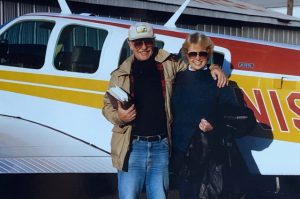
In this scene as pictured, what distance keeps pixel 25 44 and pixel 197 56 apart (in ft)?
9.01

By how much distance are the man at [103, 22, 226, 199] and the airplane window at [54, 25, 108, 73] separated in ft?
5.70

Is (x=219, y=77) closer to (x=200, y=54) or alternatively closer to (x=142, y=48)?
(x=200, y=54)

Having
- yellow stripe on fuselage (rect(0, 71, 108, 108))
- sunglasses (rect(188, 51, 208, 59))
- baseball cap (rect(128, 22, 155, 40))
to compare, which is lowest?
yellow stripe on fuselage (rect(0, 71, 108, 108))

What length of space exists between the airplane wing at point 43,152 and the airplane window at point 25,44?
586 millimetres

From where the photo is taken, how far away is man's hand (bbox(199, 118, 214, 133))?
4.45 m

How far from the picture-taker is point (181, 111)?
4449 mm

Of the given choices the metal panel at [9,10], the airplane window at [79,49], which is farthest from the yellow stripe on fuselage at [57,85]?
the metal panel at [9,10]

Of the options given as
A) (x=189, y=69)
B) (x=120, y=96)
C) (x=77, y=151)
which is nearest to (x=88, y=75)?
(x=77, y=151)

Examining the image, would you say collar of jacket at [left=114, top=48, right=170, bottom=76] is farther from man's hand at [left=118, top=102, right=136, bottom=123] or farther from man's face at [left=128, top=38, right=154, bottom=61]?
man's hand at [left=118, top=102, right=136, bottom=123]

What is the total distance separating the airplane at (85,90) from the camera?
541cm

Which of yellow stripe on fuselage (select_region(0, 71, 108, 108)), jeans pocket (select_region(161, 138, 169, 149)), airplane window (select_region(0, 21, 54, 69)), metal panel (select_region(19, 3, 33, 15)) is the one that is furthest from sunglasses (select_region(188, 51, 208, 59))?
metal panel (select_region(19, 3, 33, 15))

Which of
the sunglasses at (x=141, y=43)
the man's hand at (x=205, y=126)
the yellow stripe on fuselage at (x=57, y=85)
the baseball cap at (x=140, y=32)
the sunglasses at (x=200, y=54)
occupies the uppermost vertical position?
the baseball cap at (x=140, y=32)

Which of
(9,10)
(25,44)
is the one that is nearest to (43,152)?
(25,44)

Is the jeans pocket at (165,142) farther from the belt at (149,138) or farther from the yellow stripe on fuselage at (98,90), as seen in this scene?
the yellow stripe on fuselage at (98,90)
